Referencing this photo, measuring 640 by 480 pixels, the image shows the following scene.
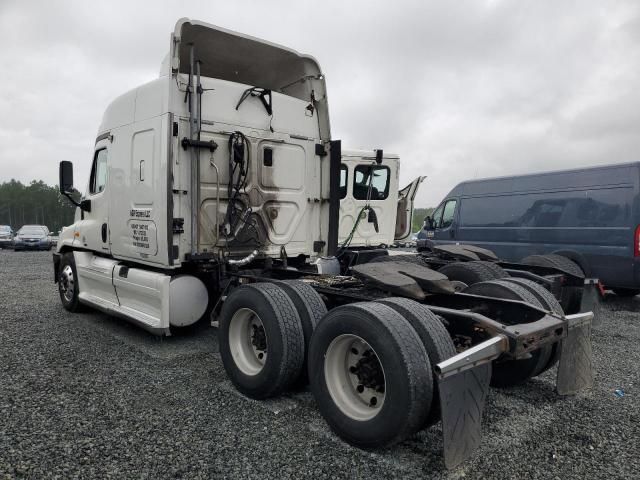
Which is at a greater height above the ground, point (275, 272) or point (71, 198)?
point (71, 198)

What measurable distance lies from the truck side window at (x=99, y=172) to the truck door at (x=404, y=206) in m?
7.00

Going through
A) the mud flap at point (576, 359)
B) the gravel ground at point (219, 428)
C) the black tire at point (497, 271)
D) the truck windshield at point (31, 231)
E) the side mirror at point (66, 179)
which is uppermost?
the side mirror at point (66, 179)

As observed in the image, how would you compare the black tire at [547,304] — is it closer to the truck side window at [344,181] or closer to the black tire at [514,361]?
the black tire at [514,361]

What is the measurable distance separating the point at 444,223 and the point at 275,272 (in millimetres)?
6123

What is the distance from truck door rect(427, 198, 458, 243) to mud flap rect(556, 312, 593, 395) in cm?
667

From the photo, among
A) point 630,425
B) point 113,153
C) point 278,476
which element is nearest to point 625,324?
point 630,425

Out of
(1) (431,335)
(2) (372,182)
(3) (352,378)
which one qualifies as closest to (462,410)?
A: (1) (431,335)

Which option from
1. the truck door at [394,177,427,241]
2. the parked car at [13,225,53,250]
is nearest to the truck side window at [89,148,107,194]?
the truck door at [394,177,427,241]

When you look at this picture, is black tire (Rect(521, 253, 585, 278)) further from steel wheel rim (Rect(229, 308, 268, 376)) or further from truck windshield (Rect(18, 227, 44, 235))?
truck windshield (Rect(18, 227, 44, 235))

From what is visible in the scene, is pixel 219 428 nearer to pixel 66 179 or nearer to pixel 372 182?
pixel 66 179

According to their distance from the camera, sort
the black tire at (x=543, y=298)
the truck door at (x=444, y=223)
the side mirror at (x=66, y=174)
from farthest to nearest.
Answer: the truck door at (x=444, y=223)
the side mirror at (x=66, y=174)
the black tire at (x=543, y=298)

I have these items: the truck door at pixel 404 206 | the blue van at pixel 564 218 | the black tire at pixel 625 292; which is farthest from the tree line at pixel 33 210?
the black tire at pixel 625 292

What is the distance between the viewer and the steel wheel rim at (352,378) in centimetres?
296

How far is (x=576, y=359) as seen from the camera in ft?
11.2
